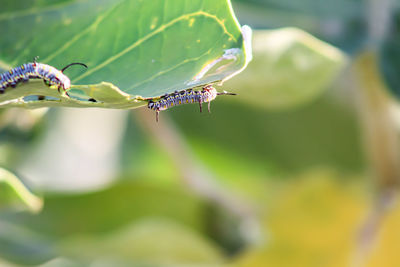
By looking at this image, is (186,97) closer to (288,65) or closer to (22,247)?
(288,65)

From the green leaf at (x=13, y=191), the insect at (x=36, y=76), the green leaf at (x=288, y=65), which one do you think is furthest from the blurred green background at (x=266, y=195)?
the insect at (x=36, y=76)

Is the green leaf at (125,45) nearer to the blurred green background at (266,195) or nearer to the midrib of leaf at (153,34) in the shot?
the midrib of leaf at (153,34)

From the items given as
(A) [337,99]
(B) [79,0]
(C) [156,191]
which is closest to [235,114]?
(A) [337,99]

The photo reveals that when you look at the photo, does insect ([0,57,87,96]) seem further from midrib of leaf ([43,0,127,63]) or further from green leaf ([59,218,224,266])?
green leaf ([59,218,224,266])

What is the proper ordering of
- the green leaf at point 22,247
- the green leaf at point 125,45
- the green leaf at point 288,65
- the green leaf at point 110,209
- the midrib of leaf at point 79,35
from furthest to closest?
the green leaf at point 110,209, the green leaf at point 22,247, the green leaf at point 288,65, the midrib of leaf at point 79,35, the green leaf at point 125,45

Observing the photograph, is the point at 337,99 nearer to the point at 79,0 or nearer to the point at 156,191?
the point at 156,191

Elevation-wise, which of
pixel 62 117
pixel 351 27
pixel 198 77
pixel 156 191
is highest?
pixel 62 117
